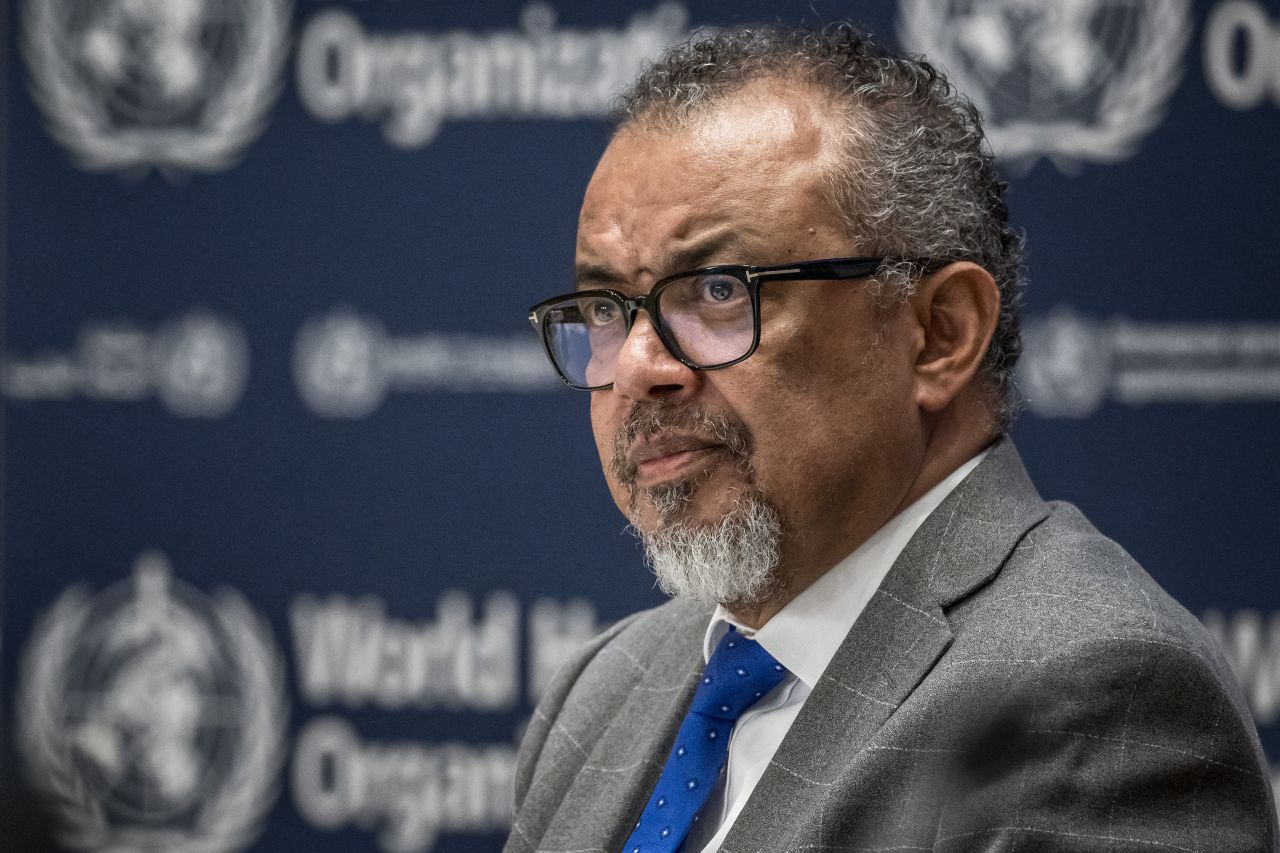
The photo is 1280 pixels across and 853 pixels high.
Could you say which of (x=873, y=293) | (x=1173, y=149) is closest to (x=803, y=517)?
(x=873, y=293)

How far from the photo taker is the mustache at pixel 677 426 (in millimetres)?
1621

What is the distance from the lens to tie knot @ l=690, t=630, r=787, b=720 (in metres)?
1.67

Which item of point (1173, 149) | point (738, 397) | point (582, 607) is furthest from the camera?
point (582, 607)

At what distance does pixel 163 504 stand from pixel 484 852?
1161 millimetres

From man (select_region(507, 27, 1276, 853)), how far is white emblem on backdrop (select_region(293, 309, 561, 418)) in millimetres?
1427

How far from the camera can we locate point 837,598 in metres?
1.67

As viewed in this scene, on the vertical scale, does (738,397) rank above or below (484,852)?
above

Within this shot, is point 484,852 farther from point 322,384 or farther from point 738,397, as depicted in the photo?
point 738,397

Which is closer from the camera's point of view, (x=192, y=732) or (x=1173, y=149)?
(x=1173, y=149)

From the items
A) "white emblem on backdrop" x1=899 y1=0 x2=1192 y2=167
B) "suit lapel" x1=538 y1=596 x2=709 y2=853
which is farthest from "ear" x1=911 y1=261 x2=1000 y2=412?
"white emblem on backdrop" x1=899 y1=0 x2=1192 y2=167

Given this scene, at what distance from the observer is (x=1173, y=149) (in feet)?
9.91

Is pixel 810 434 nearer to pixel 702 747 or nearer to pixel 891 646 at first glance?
pixel 891 646

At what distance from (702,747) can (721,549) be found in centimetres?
25

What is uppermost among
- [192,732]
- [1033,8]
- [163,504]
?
[1033,8]
